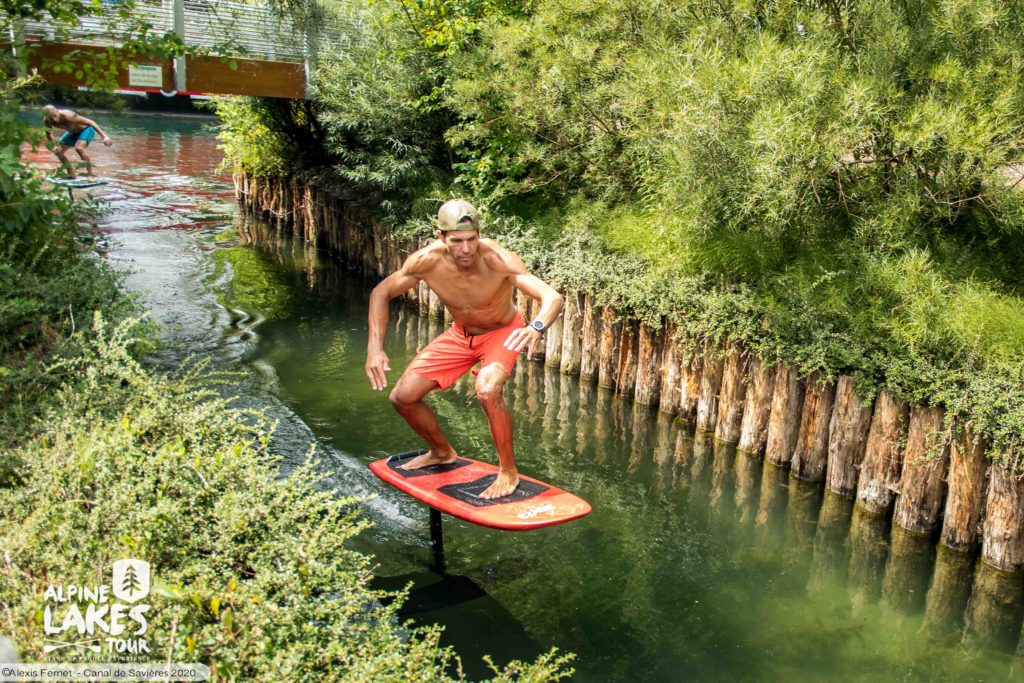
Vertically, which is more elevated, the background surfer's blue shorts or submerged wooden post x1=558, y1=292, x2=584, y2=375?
the background surfer's blue shorts

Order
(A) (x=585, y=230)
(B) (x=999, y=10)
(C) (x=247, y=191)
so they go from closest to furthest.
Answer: (B) (x=999, y=10), (A) (x=585, y=230), (C) (x=247, y=191)

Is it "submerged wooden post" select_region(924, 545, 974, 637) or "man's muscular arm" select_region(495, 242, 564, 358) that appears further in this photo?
"submerged wooden post" select_region(924, 545, 974, 637)

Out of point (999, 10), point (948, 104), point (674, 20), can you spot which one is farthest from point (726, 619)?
point (674, 20)

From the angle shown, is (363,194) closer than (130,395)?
No

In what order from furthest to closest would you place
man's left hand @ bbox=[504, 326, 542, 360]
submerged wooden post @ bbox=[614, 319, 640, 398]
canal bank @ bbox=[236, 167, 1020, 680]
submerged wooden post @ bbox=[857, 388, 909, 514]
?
submerged wooden post @ bbox=[614, 319, 640, 398], submerged wooden post @ bbox=[857, 388, 909, 514], canal bank @ bbox=[236, 167, 1020, 680], man's left hand @ bbox=[504, 326, 542, 360]

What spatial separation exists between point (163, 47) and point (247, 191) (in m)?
11.5

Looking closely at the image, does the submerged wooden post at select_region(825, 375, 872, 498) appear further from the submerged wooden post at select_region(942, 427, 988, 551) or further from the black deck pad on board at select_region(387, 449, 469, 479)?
the black deck pad on board at select_region(387, 449, 469, 479)

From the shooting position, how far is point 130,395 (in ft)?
19.1

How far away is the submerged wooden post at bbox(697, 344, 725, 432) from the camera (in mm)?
8547

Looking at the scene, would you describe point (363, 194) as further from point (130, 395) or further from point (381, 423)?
point (130, 395)

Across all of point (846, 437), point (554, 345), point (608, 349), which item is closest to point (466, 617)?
point (846, 437)

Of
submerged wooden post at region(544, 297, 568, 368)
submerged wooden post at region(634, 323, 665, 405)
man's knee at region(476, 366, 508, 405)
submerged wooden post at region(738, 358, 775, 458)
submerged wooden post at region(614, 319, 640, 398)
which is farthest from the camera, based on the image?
submerged wooden post at region(544, 297, 568, 368)

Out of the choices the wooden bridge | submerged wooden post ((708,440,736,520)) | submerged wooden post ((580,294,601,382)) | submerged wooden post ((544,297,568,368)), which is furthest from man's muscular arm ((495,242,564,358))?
the wooden bridge

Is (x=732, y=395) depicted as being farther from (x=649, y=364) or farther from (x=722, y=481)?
(x=649, y=364)
